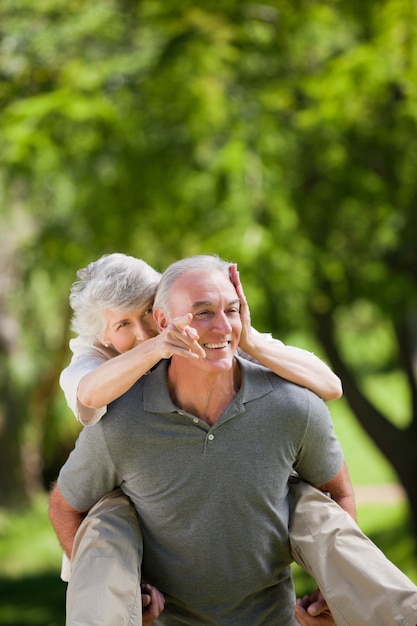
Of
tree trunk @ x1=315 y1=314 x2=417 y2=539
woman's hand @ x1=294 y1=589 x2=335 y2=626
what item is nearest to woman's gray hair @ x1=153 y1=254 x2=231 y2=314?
woman's hand @ x1=294 y1=589 x2=335 y2=626

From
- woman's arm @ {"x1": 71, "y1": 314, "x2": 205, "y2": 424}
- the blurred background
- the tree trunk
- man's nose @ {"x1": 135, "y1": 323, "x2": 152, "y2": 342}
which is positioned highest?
woman's arm @ {"x1": 71, "y1": 314, "x2": 205, "y2": 424}

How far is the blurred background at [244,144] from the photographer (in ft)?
22.4

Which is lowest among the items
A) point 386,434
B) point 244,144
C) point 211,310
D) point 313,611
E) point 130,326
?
point 386,434

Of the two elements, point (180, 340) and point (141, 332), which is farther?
point (141, 332)

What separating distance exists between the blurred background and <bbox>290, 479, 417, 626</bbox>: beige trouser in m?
4.16

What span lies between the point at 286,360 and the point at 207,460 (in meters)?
0.30

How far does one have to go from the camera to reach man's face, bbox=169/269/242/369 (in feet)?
7.76

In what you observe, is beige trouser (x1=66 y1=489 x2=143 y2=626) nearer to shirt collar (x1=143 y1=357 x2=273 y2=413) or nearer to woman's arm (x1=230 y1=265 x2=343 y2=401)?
shirt collar (x1=143 y1=357 x2=273 y2=413)

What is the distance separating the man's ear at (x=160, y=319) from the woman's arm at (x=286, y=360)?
0.18m

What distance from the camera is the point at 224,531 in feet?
7.97

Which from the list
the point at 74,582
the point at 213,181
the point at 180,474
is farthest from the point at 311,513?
the point at 213,181

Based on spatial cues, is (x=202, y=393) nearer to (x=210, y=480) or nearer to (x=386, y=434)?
(x=210, y=480)

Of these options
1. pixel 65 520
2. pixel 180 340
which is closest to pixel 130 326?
pixel 180 340

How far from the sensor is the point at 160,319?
96.8 inches
